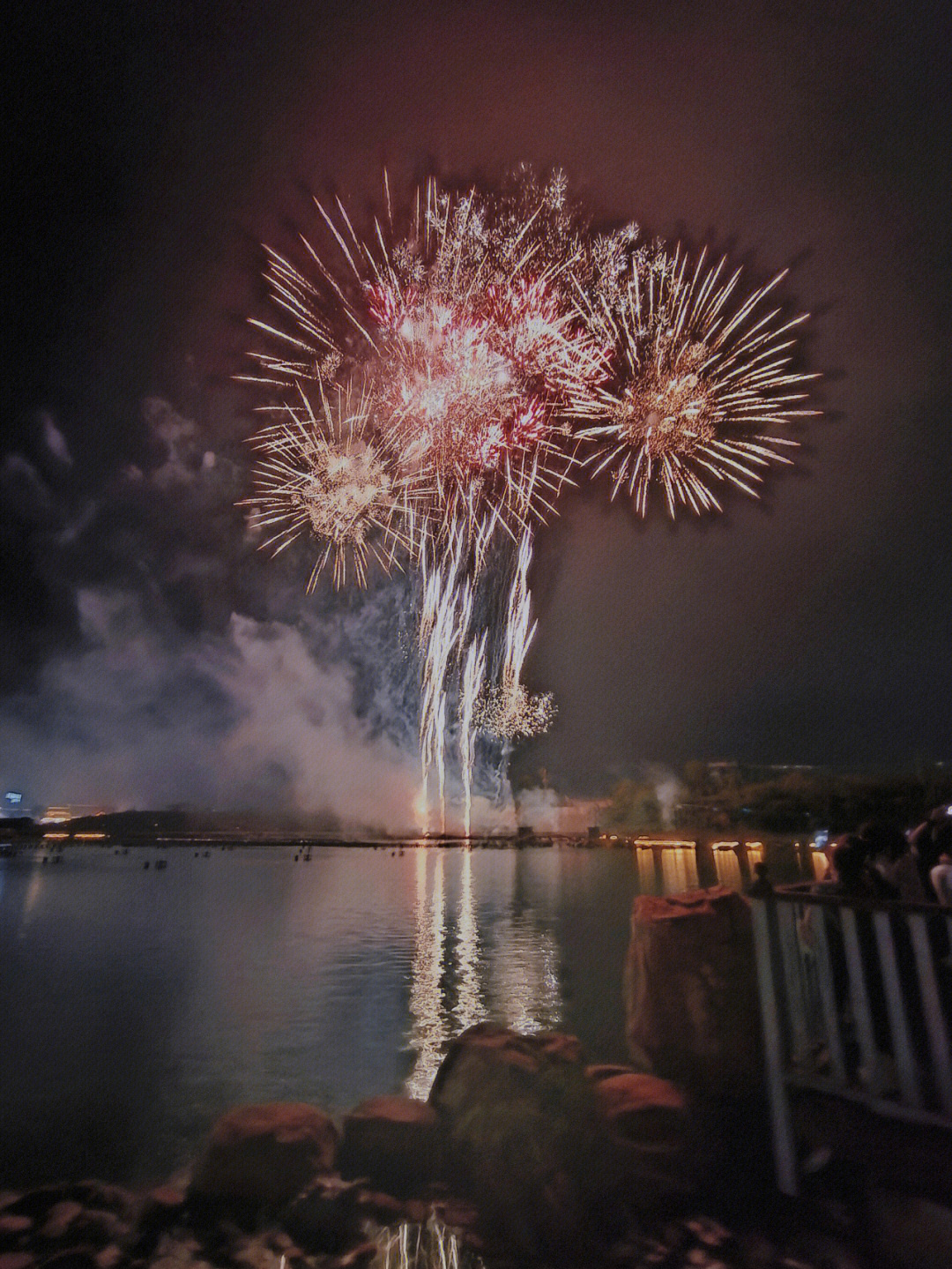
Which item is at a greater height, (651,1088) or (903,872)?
(903,872)

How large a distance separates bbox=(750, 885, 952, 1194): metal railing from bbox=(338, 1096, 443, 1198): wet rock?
7.69 ft

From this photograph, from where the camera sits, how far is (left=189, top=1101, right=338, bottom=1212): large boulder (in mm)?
4941

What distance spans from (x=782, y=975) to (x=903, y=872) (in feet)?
3.23

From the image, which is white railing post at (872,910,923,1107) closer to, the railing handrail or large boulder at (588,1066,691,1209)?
the railing handrail

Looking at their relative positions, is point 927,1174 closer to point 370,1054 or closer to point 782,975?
point 782,975

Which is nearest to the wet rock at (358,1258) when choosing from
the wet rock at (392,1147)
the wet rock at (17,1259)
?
the wet rock at (392,1147)

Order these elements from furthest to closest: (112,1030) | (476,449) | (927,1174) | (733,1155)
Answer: (476,449) → (112,1030) → (733,1155) → (927,1174)

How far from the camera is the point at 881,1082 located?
3955mm

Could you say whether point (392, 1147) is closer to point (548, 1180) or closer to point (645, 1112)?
point (548, 1180)

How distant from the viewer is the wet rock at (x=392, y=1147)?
5180 millimetres

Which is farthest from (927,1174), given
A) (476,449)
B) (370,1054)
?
(476,449)

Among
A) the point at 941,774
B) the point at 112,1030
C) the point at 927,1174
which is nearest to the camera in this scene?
the point at 927,1174

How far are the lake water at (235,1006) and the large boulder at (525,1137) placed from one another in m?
2.41

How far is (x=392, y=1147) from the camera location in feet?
17.5
